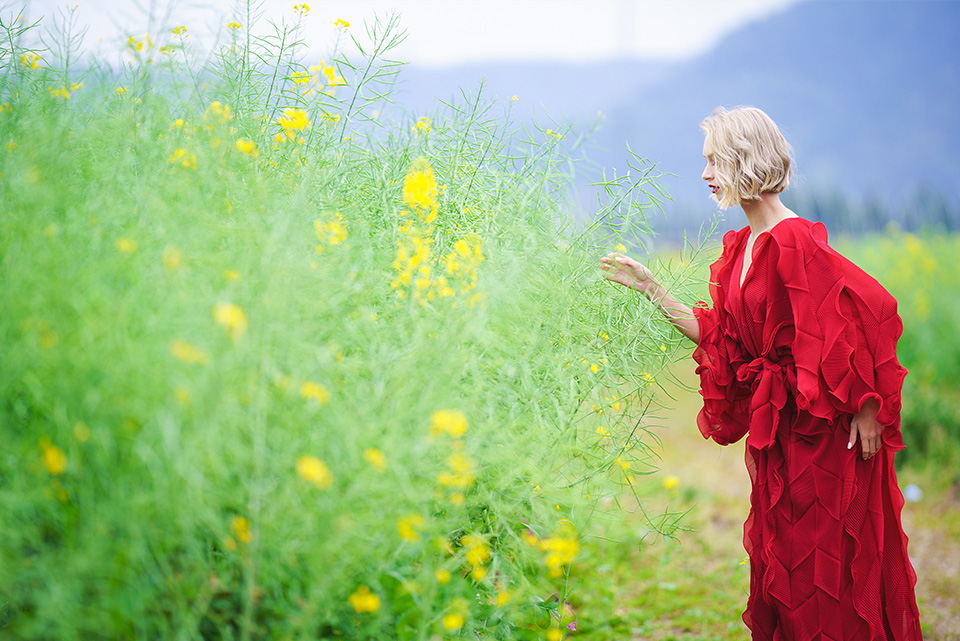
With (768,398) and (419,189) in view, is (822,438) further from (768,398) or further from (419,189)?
(419,189)

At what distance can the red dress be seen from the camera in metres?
1.61

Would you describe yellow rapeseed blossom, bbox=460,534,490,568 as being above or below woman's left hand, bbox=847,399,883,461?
below

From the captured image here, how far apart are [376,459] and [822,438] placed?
4.48ft

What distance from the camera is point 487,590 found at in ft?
3.98

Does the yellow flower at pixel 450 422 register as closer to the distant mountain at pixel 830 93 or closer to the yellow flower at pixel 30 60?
the distant mountain at pixel 830 93

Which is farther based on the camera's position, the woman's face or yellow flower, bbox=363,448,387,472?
the woman's face

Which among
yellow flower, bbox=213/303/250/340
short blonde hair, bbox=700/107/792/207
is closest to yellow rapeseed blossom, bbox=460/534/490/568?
yellow flower, bbox=213/303/250/340

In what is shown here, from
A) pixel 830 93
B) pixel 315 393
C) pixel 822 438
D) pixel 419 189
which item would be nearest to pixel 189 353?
pixel 315 393

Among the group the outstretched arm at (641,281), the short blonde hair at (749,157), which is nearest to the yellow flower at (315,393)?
the outstretched arm at (641,281)

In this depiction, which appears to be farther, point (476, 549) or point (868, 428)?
point (868, 428)

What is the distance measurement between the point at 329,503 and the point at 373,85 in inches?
51.8

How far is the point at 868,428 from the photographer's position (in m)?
1.62

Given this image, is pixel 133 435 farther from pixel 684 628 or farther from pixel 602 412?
pixel 684 628

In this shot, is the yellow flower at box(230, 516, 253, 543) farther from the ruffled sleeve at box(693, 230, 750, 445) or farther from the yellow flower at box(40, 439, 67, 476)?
the ruffled sleeve at box(693, 230, 750, 445)
